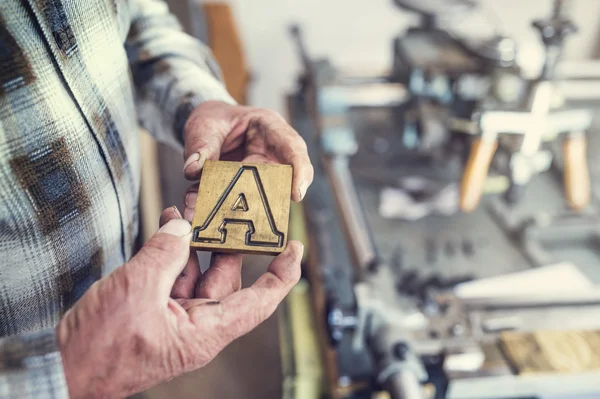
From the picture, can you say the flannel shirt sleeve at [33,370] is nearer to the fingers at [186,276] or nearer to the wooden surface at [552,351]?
the fingers at [186,276]

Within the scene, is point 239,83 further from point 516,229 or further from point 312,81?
point 516,229

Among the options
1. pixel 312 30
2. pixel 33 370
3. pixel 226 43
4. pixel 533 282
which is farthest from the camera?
pixel 312 30

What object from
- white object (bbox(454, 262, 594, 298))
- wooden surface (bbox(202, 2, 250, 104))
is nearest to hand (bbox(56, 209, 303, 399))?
white object (bbox(454, 262, 594, 298))

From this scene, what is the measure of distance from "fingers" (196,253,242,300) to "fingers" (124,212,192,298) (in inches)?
1.3

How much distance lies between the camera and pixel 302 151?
52 centimetres

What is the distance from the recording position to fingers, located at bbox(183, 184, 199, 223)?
18.2 inches

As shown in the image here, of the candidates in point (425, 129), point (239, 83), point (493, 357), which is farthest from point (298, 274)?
point (239, 83)

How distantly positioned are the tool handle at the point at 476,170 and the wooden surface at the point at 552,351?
0.30m

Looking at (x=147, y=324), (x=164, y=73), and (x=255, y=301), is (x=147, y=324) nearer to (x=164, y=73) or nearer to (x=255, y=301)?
(x=255, y=301)

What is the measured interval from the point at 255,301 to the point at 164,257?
8cm

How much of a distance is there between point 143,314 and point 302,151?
0.76 feet

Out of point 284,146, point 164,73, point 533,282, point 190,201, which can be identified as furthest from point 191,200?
point 533,282

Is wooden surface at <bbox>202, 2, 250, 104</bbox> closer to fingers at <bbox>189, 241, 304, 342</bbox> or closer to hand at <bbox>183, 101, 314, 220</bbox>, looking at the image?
hand at <bbox>183, 101, 314, 220</bbox>

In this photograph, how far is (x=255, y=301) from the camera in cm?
42
